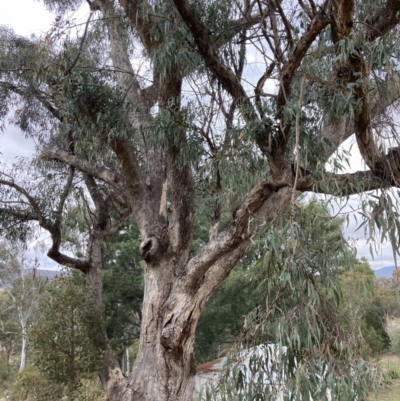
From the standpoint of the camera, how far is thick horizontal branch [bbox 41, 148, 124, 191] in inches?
192

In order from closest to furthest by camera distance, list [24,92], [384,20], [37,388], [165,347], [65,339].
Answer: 1. [384,20]
2. [165,347]
3. [37,388]
4. [65,339]
5. [24,92]

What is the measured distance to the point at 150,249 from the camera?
4129mm

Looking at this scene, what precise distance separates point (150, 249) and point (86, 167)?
1.46 m

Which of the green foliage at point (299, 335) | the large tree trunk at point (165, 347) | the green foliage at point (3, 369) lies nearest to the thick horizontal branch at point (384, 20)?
the green foliage at point (299, 335)

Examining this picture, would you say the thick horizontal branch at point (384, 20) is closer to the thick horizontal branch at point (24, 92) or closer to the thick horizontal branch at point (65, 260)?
the thick horizontal branch at point (24, 92)

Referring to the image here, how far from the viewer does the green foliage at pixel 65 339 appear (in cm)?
482

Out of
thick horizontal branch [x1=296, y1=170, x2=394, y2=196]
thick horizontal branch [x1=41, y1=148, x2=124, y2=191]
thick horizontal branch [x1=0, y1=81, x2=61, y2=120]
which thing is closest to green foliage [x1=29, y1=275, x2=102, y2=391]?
thick horizontal branch [x1=41, y1=148, x2=124, y2=191]

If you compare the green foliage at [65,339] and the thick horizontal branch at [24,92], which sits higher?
the thick horizontal branch at [24,92]

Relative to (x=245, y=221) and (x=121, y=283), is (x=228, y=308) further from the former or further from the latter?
(x=245, y=221)

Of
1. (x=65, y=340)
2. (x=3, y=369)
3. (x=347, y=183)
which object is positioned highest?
(x=347, y=183)

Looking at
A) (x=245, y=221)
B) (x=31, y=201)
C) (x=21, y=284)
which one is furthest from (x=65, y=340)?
(x=21, y=284)

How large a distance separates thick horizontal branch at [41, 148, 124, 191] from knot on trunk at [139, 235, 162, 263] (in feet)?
3.04

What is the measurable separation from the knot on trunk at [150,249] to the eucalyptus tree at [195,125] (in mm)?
13

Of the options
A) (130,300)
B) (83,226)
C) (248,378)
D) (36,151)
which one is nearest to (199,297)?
(248,378)
